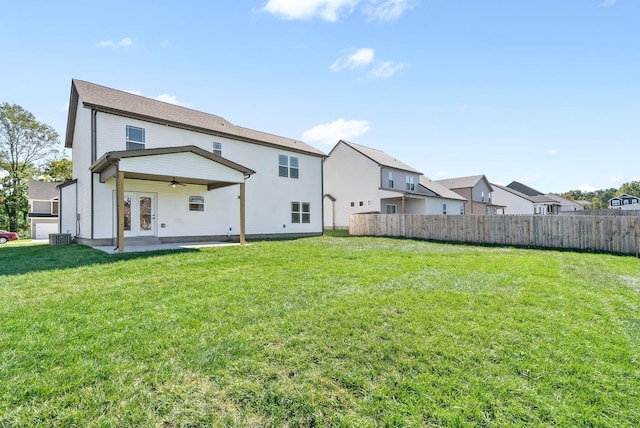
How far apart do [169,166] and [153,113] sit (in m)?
3.90

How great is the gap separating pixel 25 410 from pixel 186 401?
3.83 ft

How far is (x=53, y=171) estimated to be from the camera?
3466cm

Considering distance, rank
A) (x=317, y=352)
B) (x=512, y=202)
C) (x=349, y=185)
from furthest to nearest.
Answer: (x=512, y=202)
(x=349, y=185)
(x=317, y=352)

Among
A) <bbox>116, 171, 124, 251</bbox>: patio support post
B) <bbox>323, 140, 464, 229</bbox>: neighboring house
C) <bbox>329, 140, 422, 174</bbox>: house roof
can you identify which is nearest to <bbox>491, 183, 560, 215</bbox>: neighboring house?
<bbox>323, 140, 464, 229</bbox>: neighboring house

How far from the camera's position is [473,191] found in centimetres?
3534

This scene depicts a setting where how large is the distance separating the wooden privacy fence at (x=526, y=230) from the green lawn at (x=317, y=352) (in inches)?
288

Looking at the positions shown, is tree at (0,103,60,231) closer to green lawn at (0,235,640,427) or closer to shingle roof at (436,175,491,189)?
green lawn at (0,235,640,427)

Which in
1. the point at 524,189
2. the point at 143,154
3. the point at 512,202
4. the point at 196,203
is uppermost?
the point at 524,189

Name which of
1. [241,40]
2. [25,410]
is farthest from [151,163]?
[25,410]

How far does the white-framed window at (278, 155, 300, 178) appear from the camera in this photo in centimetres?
1725

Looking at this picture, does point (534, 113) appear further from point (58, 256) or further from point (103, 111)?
point (58, 256)

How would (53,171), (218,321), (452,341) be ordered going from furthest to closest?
1. (53,171)
2. (218,321)
3. (452,341)

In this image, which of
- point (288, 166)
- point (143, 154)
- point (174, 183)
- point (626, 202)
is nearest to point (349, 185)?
point (288, 166)

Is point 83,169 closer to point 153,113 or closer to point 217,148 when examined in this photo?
point 153,113
